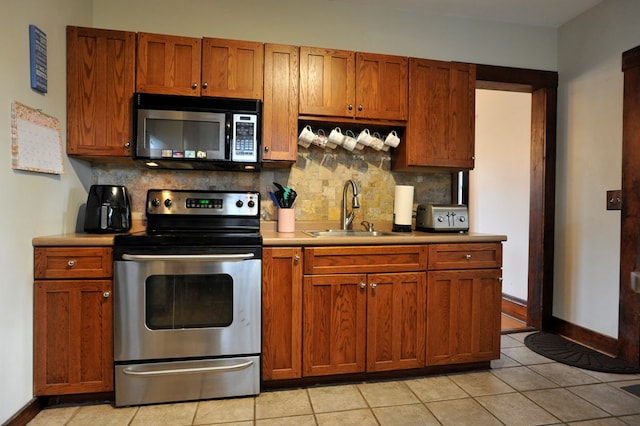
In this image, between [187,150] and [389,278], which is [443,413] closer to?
[389,278]

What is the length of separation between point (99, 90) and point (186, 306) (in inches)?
54.6

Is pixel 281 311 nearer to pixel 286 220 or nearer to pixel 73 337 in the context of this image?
pixel 286 220

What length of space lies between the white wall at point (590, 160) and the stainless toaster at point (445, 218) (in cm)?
107

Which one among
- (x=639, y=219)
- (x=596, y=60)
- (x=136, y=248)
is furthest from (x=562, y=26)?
(x=136, y=248)

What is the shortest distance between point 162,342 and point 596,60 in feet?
11.6

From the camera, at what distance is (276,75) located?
90.0 inches

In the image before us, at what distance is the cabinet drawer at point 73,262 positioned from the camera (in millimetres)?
1795

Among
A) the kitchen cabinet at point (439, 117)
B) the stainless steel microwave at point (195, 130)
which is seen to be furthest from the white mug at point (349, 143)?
the stainless steel microwave at point (195, 130)

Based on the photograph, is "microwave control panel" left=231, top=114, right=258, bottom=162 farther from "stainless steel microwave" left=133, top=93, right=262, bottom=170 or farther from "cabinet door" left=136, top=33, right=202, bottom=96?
"cabinet door" left=136, top=33, right=202, bottom=96

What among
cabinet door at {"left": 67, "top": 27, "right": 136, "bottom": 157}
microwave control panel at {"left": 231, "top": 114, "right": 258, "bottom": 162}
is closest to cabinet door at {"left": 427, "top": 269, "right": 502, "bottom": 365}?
microwave control panel at {"left": 231, "top": 114, "right": 258, "bottom": 162}

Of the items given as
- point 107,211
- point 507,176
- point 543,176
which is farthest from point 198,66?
point 507,176

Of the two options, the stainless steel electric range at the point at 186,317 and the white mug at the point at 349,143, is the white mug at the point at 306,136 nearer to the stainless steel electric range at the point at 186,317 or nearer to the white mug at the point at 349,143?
the white mug at the point at 349,143

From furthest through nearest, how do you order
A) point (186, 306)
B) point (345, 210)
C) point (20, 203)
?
point (345, 210) < point (186, 306) < point (20, 203)

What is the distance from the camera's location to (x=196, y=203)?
2301mm
